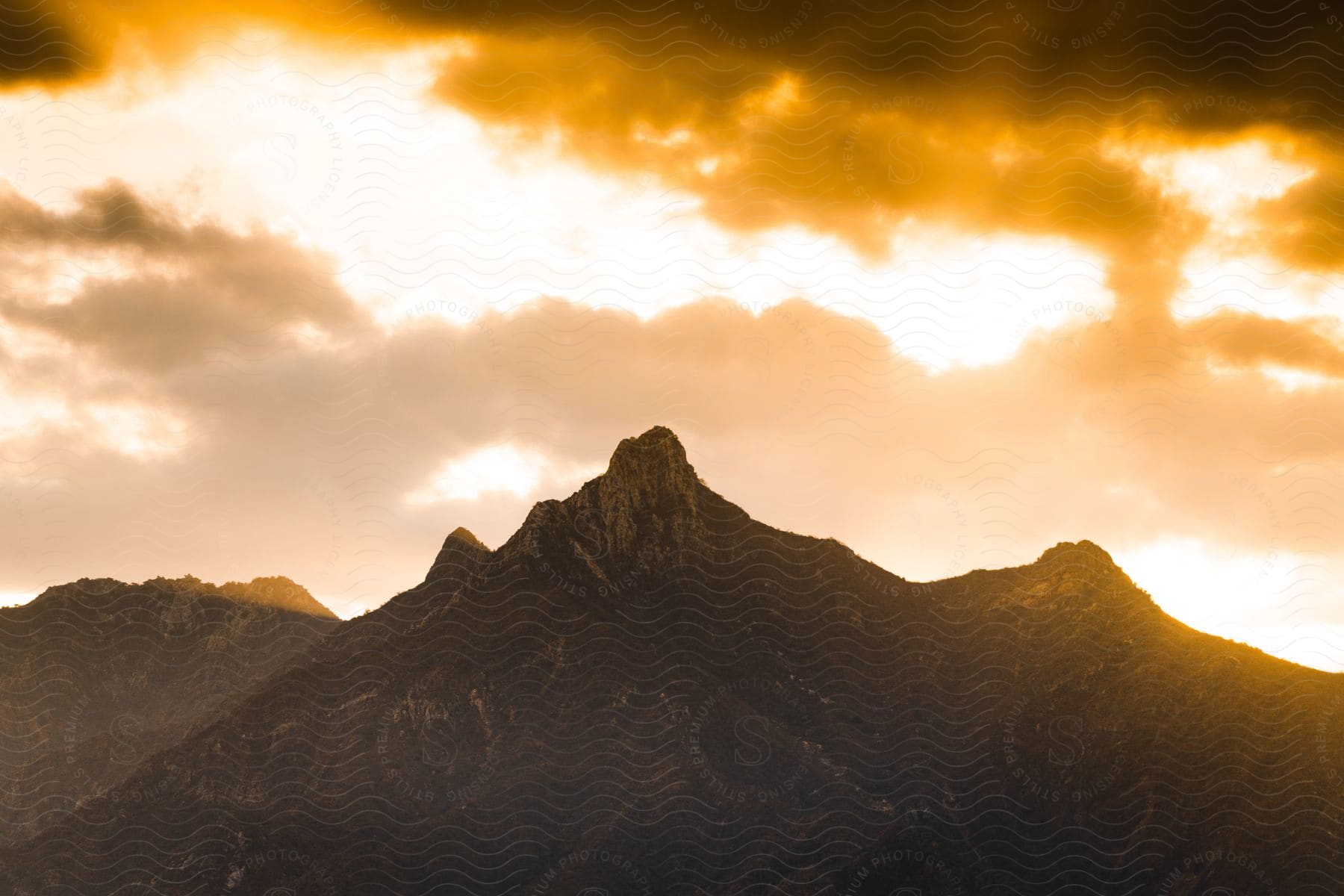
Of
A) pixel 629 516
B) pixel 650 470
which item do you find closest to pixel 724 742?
pixel 629 516

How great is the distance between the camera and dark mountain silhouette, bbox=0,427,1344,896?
14350cm

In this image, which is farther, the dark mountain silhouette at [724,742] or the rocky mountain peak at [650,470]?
the rocky mountain peak at [650,470]

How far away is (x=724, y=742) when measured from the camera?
161875 mm

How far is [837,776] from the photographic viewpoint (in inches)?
6275

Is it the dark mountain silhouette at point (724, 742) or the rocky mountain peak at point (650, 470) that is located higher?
the rocky mountain peak at point (650, 470)

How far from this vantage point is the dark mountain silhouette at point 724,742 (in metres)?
144

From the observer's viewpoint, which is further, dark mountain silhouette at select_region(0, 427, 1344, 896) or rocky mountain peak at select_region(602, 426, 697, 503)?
rocky mountain peak at select_region(602, 426, 697, 503)

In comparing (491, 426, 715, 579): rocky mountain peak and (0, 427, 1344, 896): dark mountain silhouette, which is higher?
(491, 426, 715, 579): rocky mountain peak

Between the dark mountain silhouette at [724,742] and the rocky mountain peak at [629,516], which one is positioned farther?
the rocky mountain peak at [629,516]

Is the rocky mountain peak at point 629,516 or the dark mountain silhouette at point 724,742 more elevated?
the rocky mountain peak at point 629,516

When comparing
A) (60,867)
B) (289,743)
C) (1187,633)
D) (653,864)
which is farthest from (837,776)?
(60,867)

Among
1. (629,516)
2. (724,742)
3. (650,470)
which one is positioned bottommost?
(724,742)

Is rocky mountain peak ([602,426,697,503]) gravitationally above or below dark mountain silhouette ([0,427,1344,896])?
above

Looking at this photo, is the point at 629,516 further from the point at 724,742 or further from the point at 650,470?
the point at 724,742
